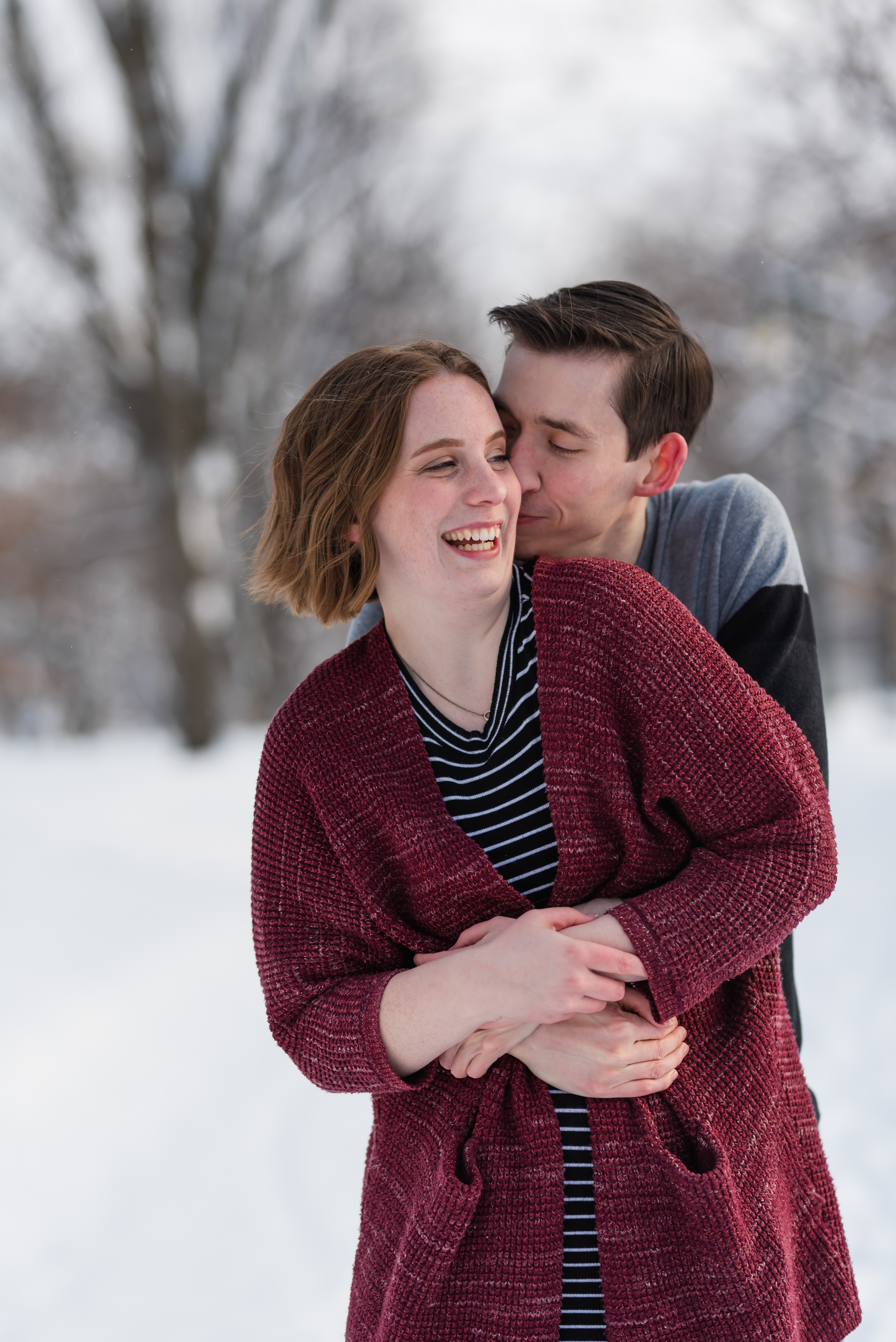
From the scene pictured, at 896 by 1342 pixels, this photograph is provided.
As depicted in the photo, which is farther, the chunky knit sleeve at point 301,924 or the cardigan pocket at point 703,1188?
the chunky knit sleeve at point 301,924

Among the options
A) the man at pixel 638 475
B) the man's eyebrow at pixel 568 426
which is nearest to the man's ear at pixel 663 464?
the man at pixel 638 475

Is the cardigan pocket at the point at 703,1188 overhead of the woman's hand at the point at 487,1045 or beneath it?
beneath

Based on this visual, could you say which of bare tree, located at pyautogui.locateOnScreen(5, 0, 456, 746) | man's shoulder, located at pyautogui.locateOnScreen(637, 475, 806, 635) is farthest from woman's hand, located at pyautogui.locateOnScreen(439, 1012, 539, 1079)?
bare tree, located at pyautogui.locateOnScreen(5, 0, 456, 746)

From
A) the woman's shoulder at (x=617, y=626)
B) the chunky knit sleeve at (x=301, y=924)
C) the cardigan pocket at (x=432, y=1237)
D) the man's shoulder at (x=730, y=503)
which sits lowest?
the cardigan pocket at (x=432, y=1237)

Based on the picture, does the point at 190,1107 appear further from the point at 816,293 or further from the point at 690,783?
the point at 816,293

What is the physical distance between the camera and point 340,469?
1309 millimetres

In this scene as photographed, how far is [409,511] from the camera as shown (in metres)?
1.29

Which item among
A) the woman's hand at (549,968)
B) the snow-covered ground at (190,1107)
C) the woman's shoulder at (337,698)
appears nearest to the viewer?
the woman's hand at (549,968)

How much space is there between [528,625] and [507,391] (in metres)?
0.37

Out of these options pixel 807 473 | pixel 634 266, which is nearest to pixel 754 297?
pixel 634 266

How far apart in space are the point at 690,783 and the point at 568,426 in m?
0.54

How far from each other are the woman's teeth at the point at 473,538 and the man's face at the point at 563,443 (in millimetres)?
207

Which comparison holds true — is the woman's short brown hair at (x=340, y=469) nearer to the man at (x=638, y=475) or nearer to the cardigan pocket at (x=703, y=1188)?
the man at (x=638, y=475)

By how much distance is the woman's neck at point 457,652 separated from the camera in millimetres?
1334
